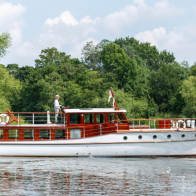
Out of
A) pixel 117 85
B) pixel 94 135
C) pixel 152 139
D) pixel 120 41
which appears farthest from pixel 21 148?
pixel 120 41

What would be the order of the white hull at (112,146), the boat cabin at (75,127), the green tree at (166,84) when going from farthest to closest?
the green tree at (166,84)
the boat cabin at (75,127)
the white hull at (112,146)

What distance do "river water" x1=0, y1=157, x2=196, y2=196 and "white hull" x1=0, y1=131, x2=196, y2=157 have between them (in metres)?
0.93

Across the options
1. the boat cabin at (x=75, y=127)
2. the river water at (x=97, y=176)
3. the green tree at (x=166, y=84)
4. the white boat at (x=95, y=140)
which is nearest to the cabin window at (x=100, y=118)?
the boat cabin at (x=75, y=127)

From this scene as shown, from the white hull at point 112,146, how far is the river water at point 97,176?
93cm

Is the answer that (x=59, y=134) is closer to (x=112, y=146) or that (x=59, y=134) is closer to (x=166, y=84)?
(x=112, y=146)

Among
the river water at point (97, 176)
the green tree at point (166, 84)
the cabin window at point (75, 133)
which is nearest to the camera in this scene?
the river water at point (97, 176)

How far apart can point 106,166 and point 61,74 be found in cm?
4973

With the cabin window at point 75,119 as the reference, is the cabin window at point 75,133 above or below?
below

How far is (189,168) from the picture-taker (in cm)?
2391

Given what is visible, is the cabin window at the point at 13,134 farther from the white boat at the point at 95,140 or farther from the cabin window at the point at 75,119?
the cabin window at the point at 75,119

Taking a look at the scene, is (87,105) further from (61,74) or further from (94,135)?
(94,135)

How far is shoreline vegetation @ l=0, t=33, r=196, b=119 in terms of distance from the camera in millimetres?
61062

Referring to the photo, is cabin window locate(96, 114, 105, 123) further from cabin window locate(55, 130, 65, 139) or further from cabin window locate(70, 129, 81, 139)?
cabin window locate(55, 130, 65, 139)

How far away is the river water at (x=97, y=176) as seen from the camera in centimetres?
1844
